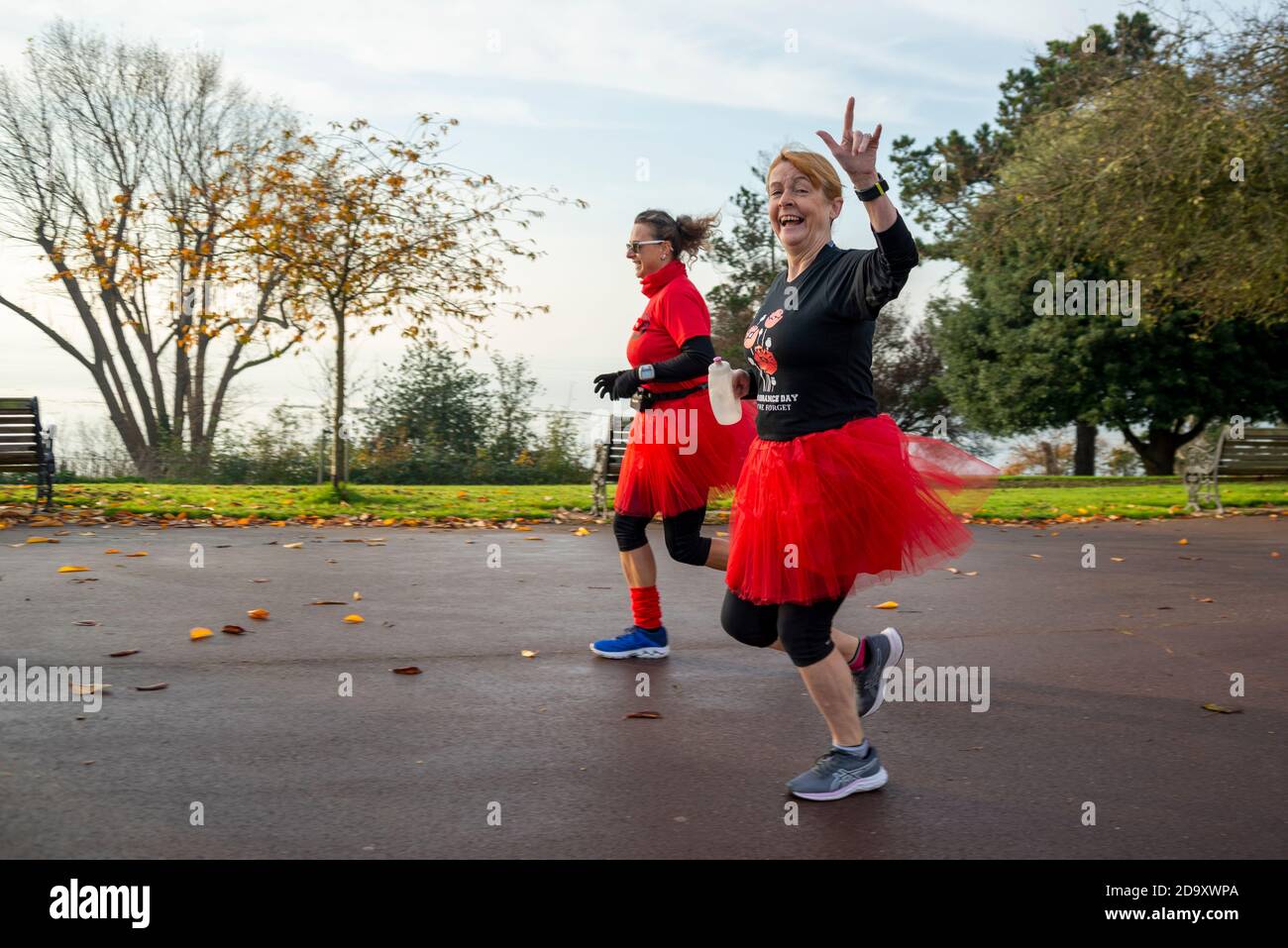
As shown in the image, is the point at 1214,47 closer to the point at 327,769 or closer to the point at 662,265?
the point at 662,265

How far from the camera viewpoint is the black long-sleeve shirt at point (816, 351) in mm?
3986

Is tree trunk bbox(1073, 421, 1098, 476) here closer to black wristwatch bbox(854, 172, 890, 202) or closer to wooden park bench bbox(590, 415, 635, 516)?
wooden park bench bbox(590, 415, 635, 516)

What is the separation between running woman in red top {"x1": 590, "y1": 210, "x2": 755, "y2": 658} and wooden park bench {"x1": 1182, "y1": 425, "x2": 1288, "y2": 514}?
1140 cm

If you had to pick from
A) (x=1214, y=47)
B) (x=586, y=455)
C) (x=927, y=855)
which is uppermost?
(x=1214, y=47)

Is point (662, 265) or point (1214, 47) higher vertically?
point (1214, 47)

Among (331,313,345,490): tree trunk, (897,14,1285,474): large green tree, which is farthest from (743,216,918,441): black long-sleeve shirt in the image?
(897,14,1285,474): large green tree

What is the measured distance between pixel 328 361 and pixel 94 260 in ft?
21.9

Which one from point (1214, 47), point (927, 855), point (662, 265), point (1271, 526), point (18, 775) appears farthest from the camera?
point (1214, 47)

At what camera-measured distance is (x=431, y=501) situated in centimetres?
1535

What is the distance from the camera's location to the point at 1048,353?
1082 inches

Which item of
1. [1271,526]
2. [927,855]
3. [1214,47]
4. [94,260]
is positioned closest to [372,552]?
[927,855]

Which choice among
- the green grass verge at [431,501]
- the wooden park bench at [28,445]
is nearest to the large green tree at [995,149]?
the green grass verge at [431,501]

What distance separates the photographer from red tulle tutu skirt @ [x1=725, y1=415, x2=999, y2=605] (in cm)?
399

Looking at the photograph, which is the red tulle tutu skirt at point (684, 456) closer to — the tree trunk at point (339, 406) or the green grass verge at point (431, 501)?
the green grass verge at point (431, 501)
